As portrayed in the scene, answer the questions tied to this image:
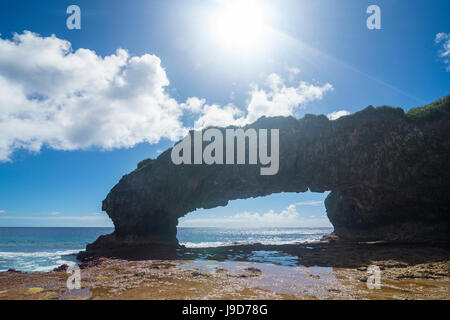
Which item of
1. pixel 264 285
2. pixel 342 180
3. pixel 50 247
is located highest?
pixel 342 180

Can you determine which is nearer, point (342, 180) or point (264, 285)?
point (264, 285)

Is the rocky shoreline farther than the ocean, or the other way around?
the ocean

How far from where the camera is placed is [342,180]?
3612 centimetres

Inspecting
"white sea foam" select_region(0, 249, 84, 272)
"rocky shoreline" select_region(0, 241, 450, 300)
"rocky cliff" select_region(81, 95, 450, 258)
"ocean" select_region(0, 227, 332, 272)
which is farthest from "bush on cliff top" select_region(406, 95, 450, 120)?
"white sea foam" select_region(0, 249, 84, 272)

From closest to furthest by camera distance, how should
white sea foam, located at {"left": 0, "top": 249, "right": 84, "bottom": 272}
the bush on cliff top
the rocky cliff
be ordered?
white sea foam, located at {"left": 0, "top": 249, "right": 84, "bottom": 272} → the bush on cliff top → the rocky cliff

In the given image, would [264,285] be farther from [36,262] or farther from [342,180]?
[36,262]

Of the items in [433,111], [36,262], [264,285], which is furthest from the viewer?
[36,262]

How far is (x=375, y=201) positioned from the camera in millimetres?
35812

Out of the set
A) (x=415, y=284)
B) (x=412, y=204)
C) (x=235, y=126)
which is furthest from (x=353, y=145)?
(x=415, y=284)

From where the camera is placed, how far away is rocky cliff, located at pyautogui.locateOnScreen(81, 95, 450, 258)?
30641mm

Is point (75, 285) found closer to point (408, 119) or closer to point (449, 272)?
point (449, 272)

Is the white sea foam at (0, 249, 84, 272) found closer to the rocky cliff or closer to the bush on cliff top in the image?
the rocky cliff

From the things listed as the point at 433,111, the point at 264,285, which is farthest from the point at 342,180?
the point at 264,285
